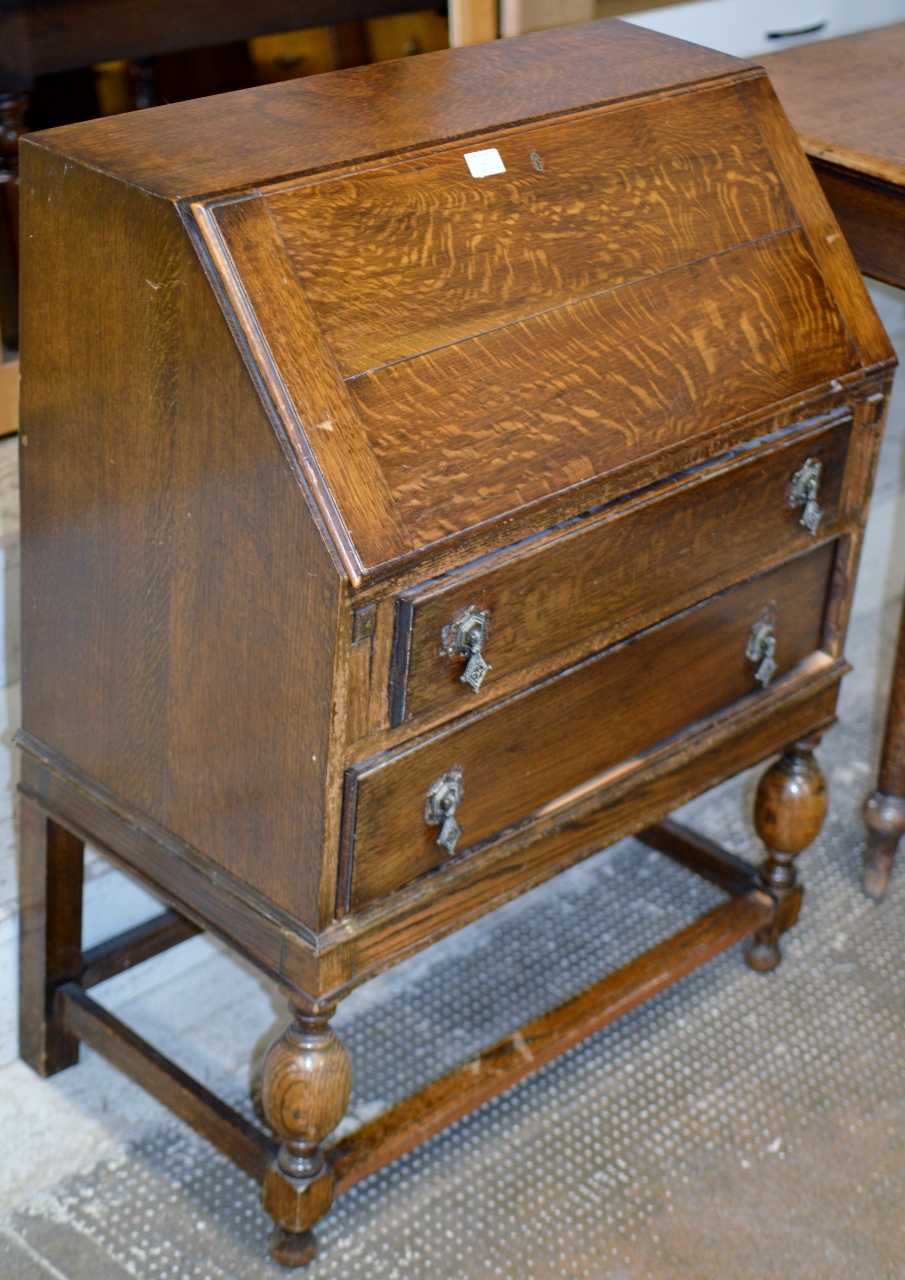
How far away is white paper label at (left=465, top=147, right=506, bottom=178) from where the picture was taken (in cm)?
148

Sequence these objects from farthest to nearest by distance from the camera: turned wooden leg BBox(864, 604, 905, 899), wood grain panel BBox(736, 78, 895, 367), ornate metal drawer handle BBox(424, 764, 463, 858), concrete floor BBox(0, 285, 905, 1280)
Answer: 1. turned wooden leg BBox(864, 604, 905, 899)
2. concrete floor BBox(0, 285, 905, 1280)
3. wood grain panel BBox(736, 78, 895, 367)
4. ornate metal drawer handle BBox(424, 764, 463, 858)

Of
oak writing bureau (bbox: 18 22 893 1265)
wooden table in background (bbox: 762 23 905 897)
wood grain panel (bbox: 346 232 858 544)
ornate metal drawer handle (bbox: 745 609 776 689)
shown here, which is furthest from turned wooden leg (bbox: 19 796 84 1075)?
wooden table in background (bbox: 762 23 905 897)

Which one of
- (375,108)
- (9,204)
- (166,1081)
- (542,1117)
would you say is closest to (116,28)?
(9,204)

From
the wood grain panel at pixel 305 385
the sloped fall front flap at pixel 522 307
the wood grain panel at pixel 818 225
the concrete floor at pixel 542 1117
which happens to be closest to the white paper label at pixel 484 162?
the sloped fall front flap at pixel 522 307

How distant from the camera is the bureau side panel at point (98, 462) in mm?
1349

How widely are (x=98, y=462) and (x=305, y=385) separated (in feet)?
0.96

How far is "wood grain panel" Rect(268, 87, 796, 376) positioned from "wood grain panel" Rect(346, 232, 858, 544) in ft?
0.08

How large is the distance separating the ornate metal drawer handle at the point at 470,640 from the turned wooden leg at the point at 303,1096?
1.29 ft

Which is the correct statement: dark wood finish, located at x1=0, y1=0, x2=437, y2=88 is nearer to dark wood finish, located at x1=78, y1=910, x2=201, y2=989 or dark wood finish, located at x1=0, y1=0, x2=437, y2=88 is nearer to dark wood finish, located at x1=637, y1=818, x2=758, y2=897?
dark wood finish, located at x1=78, y1=910, x2=201, y2=989

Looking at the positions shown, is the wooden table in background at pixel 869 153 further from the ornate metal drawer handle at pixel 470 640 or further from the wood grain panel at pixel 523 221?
the ornate metal drawer handle at pixel 470 640

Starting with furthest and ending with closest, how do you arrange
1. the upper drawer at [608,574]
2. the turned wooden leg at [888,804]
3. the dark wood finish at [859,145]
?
the turned wooden leg at [888,804] < the dark wood finish at [859,145] < the upper drawer at [608,574]

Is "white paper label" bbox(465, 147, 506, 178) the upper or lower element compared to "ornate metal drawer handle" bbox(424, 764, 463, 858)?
upper

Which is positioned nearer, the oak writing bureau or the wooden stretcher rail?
the oak writing bureau

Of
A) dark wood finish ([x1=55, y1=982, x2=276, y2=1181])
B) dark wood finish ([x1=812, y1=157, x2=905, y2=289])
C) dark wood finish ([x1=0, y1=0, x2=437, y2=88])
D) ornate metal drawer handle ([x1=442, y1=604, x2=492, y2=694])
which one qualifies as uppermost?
dark wood finish ([x1=0, y1=0, x2=437, y2=88])
